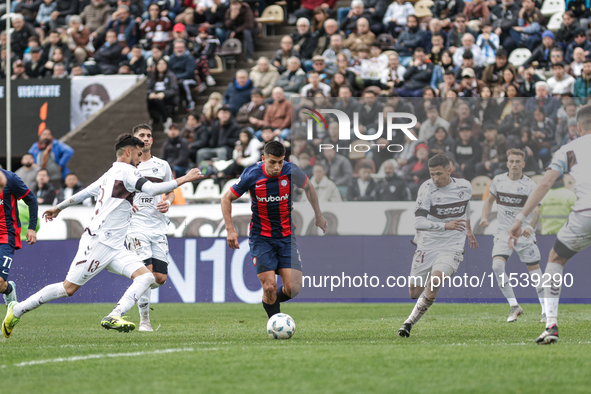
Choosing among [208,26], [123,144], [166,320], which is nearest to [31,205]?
[123,144]

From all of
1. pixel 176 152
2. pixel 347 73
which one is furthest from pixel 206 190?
pixel 347 73

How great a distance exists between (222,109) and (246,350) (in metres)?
11.8

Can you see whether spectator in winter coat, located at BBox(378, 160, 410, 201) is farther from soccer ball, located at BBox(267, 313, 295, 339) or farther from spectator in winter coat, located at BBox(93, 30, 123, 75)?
spectator in winter coat, located at BBox(93, 30, 123, 75)

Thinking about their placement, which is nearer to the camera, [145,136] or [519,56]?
[145,136]

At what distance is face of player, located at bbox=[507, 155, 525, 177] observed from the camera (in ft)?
41.5

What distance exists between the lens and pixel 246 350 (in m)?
7.36

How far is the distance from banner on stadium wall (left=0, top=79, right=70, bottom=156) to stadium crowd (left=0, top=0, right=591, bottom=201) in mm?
1562

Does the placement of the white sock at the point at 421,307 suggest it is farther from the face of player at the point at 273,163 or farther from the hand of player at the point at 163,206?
the hand of player at the point at 163,206

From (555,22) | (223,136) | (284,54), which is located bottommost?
(223,136)

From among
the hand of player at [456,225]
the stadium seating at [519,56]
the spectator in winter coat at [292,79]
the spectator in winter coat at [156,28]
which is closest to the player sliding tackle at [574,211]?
the hand of player at [456,225]

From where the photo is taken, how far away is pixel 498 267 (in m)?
12.5

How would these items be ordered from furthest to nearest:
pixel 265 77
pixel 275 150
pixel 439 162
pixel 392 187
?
pixel 265 77 → pixel 392 187 → pixel 439 162 → pixel 275 150

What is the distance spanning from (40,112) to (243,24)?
5704 mm

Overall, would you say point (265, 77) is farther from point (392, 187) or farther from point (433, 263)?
point (433, 263)
